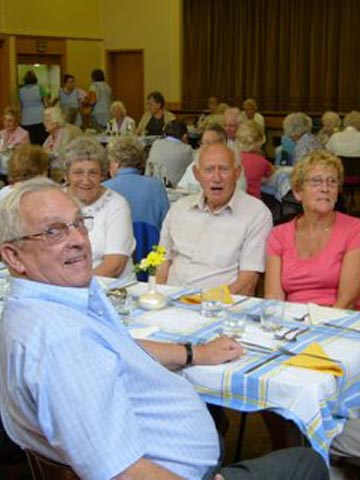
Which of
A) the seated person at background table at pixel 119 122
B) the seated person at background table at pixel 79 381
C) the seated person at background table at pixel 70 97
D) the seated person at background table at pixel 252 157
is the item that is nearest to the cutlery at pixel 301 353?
the seated person at background table at pixel 79 381

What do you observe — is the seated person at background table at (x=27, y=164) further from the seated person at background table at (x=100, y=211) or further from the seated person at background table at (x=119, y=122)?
the seated person at background table at (x=119, y=122)

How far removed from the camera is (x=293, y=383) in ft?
6.39

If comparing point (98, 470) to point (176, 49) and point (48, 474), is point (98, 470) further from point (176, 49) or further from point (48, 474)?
point (176, 49)

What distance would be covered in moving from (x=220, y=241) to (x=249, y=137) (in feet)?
10.2

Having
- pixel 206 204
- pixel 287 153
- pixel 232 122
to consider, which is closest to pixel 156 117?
pixel 232 122

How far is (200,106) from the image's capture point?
540 inches

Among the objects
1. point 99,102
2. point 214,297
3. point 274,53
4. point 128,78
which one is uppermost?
point 274,53

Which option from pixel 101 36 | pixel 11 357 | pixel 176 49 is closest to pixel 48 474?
pixel 11 357

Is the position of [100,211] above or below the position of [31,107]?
below

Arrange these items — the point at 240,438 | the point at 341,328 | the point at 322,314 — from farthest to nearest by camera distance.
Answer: the point at 240,438 < the point at 322,314 < the point at 341,328

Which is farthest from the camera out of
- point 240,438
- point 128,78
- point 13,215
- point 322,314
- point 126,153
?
point 128,78

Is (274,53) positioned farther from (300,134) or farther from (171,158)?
(171,158)

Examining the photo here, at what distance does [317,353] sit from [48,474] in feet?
2.91

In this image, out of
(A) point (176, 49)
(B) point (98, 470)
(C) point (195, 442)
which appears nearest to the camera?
(B) point (98, 470)
